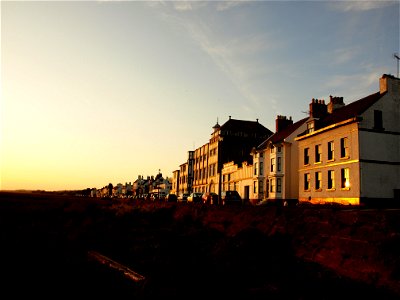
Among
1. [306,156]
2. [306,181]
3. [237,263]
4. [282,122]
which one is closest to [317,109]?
[306,156]

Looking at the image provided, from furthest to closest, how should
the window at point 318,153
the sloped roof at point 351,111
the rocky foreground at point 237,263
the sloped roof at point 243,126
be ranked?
the sloped roof at point 243,126
the window at point 318,153
the sloped roof at point 351,111
the rocky foreground at point 237,263

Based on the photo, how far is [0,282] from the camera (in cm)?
1352

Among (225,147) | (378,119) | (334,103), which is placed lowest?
(378,119)

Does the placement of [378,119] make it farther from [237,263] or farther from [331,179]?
[237,263]

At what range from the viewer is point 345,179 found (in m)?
33.0

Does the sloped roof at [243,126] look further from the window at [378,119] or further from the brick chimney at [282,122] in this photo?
the window at [378,119]

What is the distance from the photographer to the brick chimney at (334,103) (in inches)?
1662

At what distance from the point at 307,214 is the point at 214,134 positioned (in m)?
55.2

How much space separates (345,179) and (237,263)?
69.7ft

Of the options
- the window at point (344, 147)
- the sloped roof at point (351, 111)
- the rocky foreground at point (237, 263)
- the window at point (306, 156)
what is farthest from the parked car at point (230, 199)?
the rocky foreground at point (237, 263)

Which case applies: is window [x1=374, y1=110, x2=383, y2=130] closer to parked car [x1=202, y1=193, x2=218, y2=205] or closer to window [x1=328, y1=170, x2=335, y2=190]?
window [x1=328, y1=170, x2=335, y2=190]

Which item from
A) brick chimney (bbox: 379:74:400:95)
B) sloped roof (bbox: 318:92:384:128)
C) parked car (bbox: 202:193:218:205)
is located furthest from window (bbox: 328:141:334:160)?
parked car (bbox: 202:193:218:205)

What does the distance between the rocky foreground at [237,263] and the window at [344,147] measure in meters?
12.2

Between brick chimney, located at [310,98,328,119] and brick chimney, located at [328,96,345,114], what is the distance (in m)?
0.76
